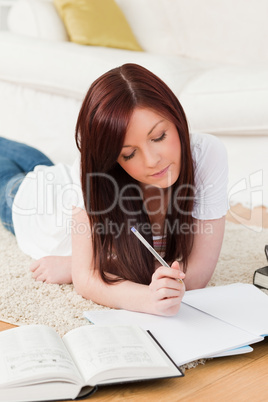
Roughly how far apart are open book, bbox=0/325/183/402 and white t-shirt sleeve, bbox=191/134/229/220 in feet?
1.66

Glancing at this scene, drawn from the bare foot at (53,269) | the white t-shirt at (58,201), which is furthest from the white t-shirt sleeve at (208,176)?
the bare foot at (53,269)

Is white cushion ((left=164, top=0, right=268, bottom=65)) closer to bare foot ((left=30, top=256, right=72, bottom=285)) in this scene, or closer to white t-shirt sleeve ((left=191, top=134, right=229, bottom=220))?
white t-shirt sleeve ((left=191, top=134, right=229, bottom=220))

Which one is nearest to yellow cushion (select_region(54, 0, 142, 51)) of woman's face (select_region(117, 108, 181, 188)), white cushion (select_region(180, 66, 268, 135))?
white cushion (select_region(180, 66, 268, 135))

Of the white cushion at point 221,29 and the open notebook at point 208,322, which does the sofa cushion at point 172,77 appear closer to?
the white cushion at point 221,29

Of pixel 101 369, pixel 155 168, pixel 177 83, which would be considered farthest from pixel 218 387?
pixel 177 83

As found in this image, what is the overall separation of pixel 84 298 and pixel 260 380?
1.92ft

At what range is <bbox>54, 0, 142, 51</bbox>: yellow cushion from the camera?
333 cm

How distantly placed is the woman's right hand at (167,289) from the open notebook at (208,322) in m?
0.04

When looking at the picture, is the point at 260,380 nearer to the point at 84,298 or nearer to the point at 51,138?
the point at 84,298

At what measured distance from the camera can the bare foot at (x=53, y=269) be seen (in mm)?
1764

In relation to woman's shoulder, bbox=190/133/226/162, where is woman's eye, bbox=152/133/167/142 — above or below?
above

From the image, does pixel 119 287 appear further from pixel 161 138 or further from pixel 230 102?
pixel 230 102

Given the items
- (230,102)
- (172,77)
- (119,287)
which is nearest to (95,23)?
(172,77)

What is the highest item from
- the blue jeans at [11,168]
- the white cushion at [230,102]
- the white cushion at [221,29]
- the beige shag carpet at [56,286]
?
the white cushion at [221,29]
